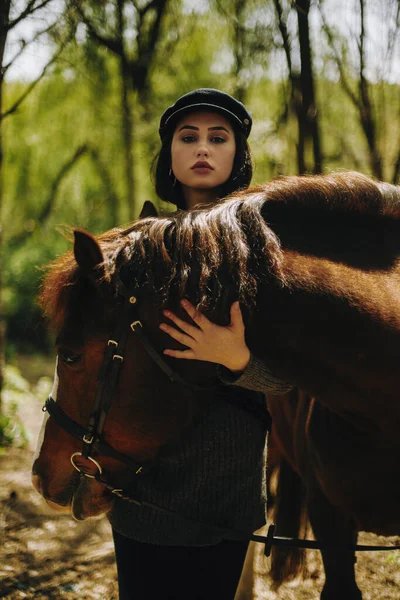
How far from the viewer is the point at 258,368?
155 centimetres

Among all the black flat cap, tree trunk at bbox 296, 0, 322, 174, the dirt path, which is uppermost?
tree trunk at bbox 296, 0, 322, 174

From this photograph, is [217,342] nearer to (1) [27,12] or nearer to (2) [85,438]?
(2) [85,438]

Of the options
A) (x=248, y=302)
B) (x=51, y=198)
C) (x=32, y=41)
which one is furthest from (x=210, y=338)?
(x=51, y=198)

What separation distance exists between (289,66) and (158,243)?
13.6 ft

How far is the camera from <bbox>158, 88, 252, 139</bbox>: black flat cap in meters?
1.92

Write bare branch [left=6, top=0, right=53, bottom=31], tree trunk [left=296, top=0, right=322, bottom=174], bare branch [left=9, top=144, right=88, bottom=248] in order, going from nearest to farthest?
bare branch [left=6, top=0, right=53, bottom=31] < tree trunk [left=296, top=0, right=322, bottom=174] < bare branch [left=9, top=144, right=88, bottom=248]

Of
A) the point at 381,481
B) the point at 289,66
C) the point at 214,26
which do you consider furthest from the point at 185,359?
the point at 214,26

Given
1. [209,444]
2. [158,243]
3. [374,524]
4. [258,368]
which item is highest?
[158,243]

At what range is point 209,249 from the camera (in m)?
1.44

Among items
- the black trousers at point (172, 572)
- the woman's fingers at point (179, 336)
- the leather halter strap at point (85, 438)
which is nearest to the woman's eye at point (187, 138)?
the woman's fingers at point (179, 336)

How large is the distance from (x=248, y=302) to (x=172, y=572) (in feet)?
2.65

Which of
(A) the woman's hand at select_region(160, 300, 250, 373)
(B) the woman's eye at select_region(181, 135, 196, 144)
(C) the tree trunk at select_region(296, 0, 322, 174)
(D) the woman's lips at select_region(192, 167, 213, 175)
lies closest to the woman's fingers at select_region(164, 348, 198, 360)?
(A) the woman's hand at select_region(160, 300, 250, 373)

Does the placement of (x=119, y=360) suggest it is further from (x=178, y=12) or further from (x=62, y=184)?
(x=62, y=184)

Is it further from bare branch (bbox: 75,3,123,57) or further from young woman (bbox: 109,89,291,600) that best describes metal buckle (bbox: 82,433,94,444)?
bare branch (bbox: 75,3,123,57)
